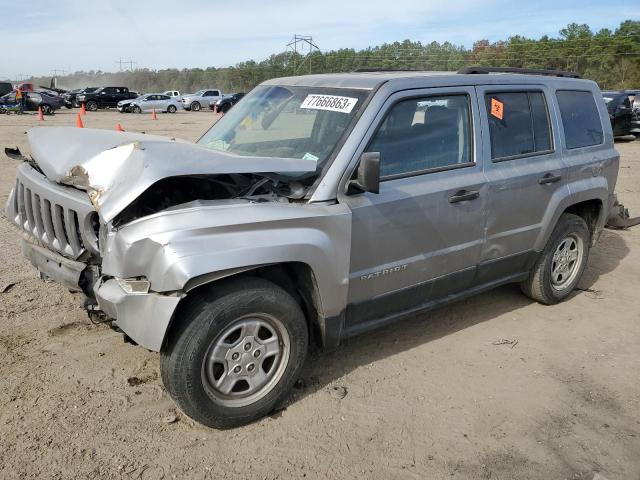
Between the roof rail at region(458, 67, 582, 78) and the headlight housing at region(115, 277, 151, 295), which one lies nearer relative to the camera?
the headlight housing at region(115, 277, 151, 295)

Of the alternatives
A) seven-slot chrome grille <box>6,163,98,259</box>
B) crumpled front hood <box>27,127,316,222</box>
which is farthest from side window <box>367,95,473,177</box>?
seven-slot chrome grille <box>6,163,98,259</box>

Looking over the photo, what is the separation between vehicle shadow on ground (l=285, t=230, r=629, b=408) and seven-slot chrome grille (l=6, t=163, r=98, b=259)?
1585 millimetres

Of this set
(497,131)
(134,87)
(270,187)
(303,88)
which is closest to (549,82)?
(497,131)

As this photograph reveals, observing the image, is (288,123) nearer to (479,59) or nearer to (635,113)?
(635,113)

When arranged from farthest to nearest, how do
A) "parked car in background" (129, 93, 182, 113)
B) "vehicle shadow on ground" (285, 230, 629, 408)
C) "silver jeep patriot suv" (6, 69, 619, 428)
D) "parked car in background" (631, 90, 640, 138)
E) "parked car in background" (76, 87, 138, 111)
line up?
"parked car in background" (76, 87, 138, 111)
"parked car in background" (129, 93, 182, 113)
"parked car in background" (631, 90, 640, 138)
"vehicle shadow on ground" (285, 230, 629, 408)
"silver jeep patriot suv" (6, 69, 619, 428)

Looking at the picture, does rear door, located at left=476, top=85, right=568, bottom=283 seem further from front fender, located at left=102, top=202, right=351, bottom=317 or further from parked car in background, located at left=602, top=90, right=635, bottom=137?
parked car in background, located at left=602, top=90, right=635, bottom=137

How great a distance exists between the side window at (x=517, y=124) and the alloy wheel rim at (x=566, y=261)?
0.98 metres

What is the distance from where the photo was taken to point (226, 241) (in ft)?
9.24

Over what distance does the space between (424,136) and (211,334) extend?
1940 mm

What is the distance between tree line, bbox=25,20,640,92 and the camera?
5103 cm

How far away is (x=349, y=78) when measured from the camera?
3773 mm

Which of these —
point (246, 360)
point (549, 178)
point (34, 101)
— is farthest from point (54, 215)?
point (34, 101)

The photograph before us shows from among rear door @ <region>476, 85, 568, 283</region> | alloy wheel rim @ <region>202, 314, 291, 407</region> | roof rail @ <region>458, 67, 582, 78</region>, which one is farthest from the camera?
roof rail @ <region>458, 67, 582, 78</region>

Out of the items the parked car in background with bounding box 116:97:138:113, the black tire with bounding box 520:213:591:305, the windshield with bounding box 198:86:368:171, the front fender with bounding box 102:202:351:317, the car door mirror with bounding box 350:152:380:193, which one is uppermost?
the windshield with bounding box 198:86:368:171
